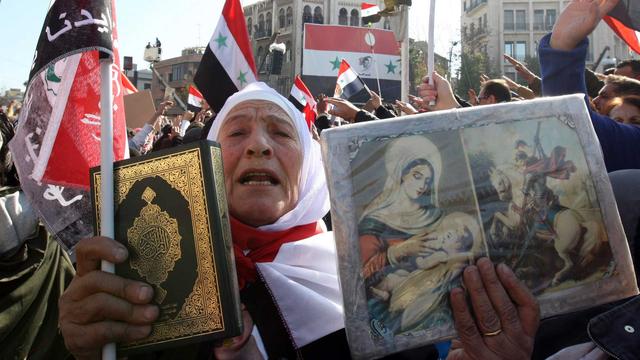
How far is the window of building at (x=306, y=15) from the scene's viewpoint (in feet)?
183

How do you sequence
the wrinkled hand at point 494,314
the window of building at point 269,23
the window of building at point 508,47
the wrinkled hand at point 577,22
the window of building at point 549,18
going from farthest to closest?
the window of building at point 508,47, the window of building at point 269,23, the window of building at point 549,18, the wrinkled hand at point 577,22, the wrinkled hand at point 494,314

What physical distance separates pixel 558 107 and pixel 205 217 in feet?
3.07

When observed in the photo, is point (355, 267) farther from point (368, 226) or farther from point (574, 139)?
point (574, 139)

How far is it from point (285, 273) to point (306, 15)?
56.9 m

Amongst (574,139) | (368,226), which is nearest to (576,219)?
(574,139)

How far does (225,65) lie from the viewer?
12.0 ft

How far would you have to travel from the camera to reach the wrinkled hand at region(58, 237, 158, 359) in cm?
139

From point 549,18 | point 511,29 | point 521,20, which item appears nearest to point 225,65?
point 511,29

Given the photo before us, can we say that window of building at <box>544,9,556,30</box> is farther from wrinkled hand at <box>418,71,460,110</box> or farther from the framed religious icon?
the framed religious icon

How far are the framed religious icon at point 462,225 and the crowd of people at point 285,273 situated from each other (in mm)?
30

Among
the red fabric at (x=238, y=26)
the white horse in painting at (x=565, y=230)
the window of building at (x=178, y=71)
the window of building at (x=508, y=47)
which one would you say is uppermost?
the window of building at (x=508, y=47)

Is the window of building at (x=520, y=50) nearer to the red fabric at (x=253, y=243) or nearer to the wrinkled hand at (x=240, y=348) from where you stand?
the red fabric at (x=253, y=243)

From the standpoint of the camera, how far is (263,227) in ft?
6.49

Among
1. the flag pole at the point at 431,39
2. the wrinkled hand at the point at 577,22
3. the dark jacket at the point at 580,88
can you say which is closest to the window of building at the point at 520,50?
the flag pole at the point at 431,39
